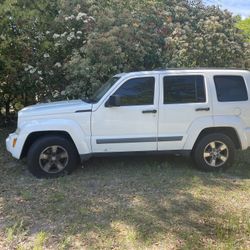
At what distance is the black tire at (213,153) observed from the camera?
7516mm

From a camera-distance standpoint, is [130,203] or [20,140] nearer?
[130,203]

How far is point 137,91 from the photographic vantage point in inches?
289

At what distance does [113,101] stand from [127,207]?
1.90m

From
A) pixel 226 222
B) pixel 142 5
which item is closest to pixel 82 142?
pixel 226 222

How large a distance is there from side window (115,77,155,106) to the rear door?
183mm

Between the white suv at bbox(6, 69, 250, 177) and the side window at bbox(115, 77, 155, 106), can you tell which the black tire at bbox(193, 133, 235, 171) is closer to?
the white suv at bbox(6, 69, 250, 177)

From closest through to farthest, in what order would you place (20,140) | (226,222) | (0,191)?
1. (226,222)
2. (0,191)
3. (20,140)

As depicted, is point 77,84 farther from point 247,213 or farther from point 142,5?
point 247,213

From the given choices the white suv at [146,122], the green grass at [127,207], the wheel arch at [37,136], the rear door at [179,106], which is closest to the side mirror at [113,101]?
the white suv at [146,122]

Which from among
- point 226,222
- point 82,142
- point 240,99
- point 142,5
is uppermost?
point 142,5

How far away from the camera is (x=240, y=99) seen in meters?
7.59

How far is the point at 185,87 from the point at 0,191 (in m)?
3.43

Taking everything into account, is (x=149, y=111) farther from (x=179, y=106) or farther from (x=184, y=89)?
(x=184, y=89)

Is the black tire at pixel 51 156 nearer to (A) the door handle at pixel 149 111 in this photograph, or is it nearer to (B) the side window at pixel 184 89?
(A) the door handle at pixel 149 111
